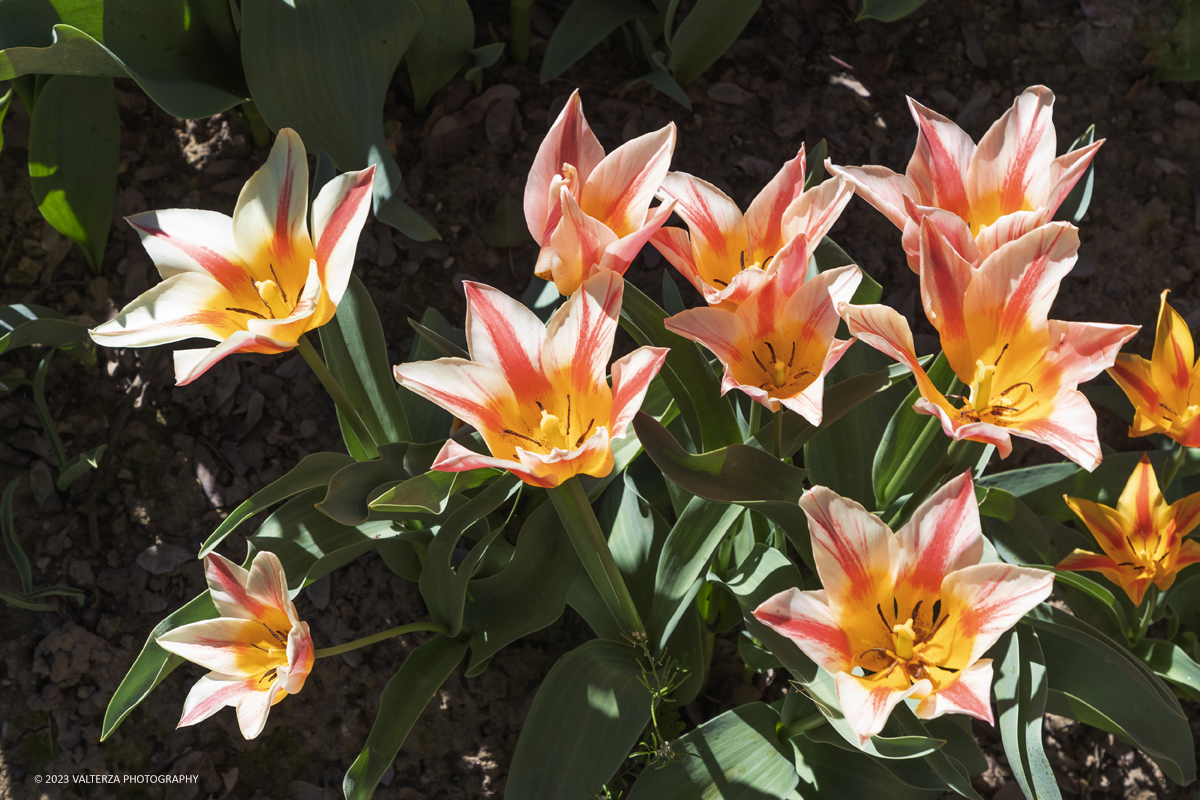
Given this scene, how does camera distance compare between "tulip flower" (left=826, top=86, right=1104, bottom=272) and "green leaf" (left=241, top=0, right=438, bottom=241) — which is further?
"green leaf" (left=241, top=0, right=438, bottom=241)

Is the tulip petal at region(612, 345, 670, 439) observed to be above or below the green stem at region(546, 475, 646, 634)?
above

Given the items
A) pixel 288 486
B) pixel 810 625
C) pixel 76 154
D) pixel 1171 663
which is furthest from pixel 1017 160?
pixel 76 154

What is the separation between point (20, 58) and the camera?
1.29 metres

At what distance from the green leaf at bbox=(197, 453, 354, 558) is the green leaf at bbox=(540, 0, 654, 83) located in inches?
38.0

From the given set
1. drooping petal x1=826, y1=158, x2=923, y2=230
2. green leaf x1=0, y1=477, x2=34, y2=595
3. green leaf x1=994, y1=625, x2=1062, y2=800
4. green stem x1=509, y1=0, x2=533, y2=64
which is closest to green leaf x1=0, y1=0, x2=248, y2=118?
green stem x1=509, y1=0, x2=533, y2=64

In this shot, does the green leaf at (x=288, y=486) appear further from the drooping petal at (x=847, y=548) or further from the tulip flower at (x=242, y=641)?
the drooping petal at (x=847, y=548)

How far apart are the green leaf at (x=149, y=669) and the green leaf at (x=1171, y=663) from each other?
151cm

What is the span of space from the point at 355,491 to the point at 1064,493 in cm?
127

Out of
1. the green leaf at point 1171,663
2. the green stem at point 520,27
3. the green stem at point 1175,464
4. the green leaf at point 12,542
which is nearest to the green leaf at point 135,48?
the green stem at point 520,27

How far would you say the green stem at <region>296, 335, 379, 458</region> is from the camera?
106 centimetres

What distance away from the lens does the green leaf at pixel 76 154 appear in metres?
1.65

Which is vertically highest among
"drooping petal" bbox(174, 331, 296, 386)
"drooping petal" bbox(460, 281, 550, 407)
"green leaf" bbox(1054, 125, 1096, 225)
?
"green leaf" bbox(1054, 125, 1096, 225)

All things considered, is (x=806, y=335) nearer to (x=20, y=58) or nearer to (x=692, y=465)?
(x=692, y=465)

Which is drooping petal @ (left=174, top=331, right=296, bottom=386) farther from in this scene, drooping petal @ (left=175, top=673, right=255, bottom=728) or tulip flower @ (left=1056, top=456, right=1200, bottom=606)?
tulip flower @ (left=1056, top=456, right=1200, bottom=606)
